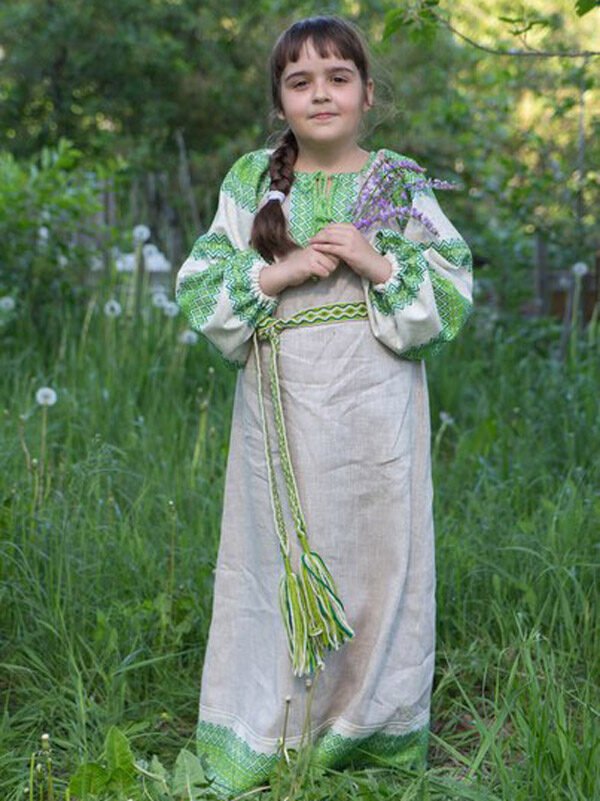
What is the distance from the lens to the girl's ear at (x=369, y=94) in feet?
8.30

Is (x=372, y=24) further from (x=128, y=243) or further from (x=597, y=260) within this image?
(x=128, y=243)

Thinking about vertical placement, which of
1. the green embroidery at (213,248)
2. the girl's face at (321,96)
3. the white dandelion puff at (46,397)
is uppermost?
the girl's face at (321,96)

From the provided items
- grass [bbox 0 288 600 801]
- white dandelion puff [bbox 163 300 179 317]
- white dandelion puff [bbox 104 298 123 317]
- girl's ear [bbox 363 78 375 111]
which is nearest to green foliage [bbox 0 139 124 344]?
white dandelion puff [bbox 104 298 123 317]

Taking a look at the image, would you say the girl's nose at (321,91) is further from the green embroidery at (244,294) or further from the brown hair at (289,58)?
the green embroidery at (244,294)

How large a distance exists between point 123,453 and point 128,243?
6.51 feet

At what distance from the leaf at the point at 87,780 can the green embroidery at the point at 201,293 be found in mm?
887

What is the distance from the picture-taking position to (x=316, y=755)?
254 cm

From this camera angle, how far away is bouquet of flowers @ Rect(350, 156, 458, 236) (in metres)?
2.46

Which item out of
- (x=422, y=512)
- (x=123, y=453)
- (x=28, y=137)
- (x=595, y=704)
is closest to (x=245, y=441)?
(x=422, y=512)

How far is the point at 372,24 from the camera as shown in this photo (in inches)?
344

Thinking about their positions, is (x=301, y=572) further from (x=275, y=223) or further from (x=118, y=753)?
(x=275, y=223)

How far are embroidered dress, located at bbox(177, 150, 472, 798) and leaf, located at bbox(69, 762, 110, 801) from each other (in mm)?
312

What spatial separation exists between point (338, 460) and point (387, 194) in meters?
0.56

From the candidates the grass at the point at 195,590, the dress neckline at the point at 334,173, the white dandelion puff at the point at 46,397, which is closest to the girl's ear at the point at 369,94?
the dress neckline at the point at 334,173
